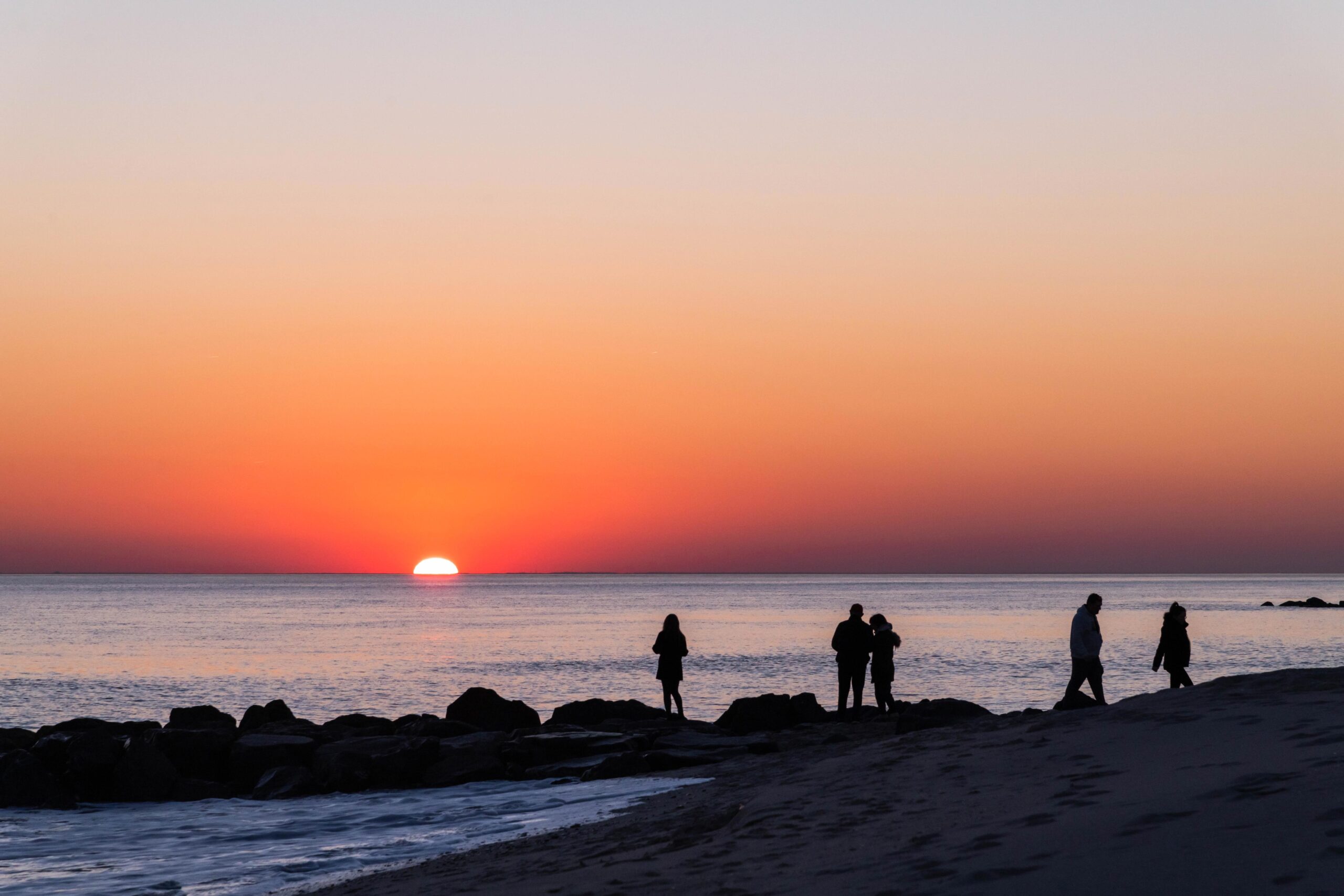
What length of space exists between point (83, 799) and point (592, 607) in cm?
11572

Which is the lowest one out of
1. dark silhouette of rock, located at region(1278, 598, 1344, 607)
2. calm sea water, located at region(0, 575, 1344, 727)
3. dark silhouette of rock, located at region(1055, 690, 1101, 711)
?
dark silhouette of rock, located at region(1278, 598, 1344, 607)

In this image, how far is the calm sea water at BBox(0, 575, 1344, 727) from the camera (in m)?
38.5

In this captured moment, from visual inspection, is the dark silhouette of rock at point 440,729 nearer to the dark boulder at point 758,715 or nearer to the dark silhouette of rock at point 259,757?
the dark silhouette of rock at point 259,757

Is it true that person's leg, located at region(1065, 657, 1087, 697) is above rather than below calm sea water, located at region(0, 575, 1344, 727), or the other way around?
above

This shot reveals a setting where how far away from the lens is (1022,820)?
8414mm

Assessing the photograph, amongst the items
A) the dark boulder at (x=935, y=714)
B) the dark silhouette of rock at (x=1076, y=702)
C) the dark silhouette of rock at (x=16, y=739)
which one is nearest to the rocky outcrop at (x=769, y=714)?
the dark boulder at (x=935, y=714)

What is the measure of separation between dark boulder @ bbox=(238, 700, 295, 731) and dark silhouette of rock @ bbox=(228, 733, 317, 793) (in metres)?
5.17

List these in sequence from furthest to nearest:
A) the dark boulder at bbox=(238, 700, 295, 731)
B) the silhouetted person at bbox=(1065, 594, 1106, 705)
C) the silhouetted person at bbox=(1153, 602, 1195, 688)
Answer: the dark boulder at bbox=(238, 700, 295, 731), the silhouetted person at bbox=(1153, 602, 1195, 688), the silhouetted person at bbox=(1065, 594, 1106, 705)

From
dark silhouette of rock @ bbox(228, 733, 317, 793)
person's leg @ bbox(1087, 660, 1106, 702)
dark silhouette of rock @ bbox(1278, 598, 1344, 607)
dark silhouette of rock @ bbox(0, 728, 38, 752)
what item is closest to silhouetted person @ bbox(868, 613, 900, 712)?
person's leg @ bbox(1087, 660, 1106, 702)

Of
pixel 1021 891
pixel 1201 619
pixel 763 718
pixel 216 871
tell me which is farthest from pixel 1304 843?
pixel 1201 619

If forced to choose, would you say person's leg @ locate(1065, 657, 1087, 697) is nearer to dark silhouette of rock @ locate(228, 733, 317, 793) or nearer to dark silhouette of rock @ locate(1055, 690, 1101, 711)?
dark silhouette of rock @ locate(1055, 690, 1101, 711)

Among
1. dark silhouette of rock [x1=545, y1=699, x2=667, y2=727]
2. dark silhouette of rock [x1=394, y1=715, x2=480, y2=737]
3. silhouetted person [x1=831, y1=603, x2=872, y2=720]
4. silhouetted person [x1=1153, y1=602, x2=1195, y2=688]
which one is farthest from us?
dark silhouette of rock [x1=545, y1=699, x2=667, y2=727]

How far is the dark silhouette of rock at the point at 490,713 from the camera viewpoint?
23344 millimetres

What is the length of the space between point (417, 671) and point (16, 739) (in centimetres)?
2879
